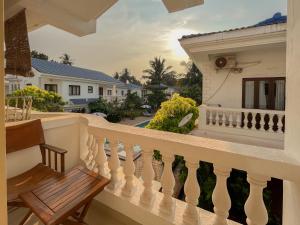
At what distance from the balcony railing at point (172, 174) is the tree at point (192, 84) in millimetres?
18051

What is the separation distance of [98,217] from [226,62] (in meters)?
6.64

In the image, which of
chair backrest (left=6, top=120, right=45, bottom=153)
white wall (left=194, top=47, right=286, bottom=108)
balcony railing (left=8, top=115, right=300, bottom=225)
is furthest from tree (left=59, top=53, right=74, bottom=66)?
balcony railing (left=8, top=115, right=300, bottom=225)

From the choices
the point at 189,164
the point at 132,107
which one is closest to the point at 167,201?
the point at 189,164

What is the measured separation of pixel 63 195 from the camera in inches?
72.6

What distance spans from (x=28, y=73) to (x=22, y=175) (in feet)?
4.82

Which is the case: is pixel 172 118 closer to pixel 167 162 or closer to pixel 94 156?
pixel 94 156

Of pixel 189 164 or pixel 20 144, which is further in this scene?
pixel 20 144

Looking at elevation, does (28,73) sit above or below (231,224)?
above

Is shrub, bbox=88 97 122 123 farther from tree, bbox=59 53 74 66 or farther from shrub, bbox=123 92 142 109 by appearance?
tree, bbox=59 53 74 66

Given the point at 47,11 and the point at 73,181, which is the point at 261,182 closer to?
the point at 73,181

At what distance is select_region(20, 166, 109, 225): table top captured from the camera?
62.9 inches

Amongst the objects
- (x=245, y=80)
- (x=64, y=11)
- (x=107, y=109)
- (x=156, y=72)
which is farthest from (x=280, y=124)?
(x=156, y=72)

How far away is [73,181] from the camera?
81.7 inches

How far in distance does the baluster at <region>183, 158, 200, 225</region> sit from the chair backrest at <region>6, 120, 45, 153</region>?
199 centimetres
